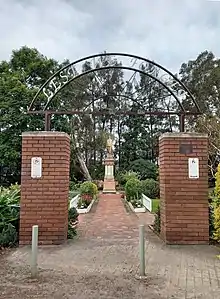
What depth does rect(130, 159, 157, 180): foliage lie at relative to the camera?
1391 inches

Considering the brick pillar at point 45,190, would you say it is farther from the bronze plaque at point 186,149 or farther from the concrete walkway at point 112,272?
the bronze plaque at point 186,149

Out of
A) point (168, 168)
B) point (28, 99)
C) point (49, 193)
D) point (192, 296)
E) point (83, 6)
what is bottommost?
point (192, 296)

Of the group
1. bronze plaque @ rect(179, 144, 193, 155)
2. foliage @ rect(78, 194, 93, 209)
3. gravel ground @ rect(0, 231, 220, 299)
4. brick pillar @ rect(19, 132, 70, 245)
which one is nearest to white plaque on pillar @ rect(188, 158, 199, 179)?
bronze plaque @ rect(179, 144, 193, 155)

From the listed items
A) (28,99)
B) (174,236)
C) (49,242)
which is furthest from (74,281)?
(28,99)

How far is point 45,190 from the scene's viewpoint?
721 cm

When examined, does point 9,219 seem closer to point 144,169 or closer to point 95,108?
point 95,108

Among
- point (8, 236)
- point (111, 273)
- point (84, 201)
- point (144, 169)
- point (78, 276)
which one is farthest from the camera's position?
point (144, 169)

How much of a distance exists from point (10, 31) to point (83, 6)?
2720mm

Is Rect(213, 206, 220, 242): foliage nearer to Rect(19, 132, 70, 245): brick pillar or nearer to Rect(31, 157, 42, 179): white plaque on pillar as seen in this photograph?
Rect(19, 132, 70, 245): brick pillar

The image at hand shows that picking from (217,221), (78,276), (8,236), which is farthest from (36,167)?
(217,221)

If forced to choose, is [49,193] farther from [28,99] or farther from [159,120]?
[159,120]

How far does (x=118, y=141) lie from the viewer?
144 ft

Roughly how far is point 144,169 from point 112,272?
31.2 metres

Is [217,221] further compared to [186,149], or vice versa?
[186,149]
